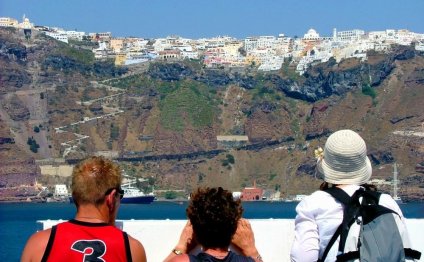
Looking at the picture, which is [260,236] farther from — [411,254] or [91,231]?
[91,231]

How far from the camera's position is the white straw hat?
391 cm

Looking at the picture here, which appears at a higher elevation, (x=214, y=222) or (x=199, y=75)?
(x=214, y=222)

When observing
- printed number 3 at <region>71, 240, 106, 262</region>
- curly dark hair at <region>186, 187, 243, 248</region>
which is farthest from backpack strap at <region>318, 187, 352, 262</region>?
printed number 3 at <region>71, 240, 106, 262</region>

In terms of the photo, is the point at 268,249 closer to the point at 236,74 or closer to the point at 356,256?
the point at 356,256

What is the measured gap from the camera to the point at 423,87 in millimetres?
176000

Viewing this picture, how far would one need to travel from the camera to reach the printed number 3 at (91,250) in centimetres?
353

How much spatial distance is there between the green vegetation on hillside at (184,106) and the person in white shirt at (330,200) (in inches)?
6778

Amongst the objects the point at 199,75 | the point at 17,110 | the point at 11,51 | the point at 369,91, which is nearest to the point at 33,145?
the point at 17,110

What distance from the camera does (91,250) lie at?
3539 millimetres

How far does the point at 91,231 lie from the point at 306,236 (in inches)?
27.5

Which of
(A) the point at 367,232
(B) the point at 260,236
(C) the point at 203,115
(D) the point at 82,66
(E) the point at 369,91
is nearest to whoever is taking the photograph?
(A) the point at 367,232

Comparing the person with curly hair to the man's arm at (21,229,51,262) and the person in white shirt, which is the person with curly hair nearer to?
the person in white shirt

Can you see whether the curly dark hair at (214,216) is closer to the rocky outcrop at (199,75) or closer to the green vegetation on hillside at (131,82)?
the green vegetation on hillside at (131,82)

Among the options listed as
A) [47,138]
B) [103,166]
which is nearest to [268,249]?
[103,166]
